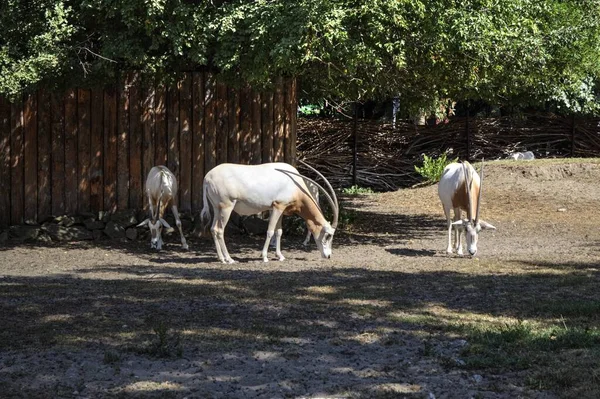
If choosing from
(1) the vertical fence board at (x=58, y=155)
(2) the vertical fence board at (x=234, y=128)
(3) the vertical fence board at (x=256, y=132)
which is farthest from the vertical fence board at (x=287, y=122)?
(1) the vertical fence board at (x=58, y=155)

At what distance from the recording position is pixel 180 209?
14531mm

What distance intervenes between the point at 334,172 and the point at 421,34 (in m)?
11.8

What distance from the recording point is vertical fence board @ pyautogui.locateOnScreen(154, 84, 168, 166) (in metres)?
14.3

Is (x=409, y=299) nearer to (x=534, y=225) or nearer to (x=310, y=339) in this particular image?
(x=310, y=339)

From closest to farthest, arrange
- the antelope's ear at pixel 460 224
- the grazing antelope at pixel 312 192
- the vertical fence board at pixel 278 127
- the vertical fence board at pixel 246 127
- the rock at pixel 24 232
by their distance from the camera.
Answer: the antelope's ear at pixel 460 224 → the grazing antelope at pixel 312 192 → the rock at pixel 24 232 → the vertical fence board at pixel 246 127 → the vertical fence board at pixel 278 127

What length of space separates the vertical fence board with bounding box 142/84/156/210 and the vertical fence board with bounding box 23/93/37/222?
5.08ft

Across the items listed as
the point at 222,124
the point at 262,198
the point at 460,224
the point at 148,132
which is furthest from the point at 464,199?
the point at 148,132

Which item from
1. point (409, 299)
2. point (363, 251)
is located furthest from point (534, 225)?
point (409, 299)

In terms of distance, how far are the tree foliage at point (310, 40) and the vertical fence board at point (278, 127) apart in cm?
102

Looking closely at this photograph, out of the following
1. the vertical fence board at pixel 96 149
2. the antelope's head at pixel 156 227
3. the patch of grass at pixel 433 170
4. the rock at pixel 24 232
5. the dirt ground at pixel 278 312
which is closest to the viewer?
the dirt ground at pixel 278 312

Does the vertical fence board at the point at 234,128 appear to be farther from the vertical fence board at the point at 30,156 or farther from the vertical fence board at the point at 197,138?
the vertical fence board at the point at 30,156

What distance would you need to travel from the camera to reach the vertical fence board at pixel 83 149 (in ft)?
46.3

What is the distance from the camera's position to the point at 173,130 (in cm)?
1443

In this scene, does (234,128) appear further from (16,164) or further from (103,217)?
(16,164)
